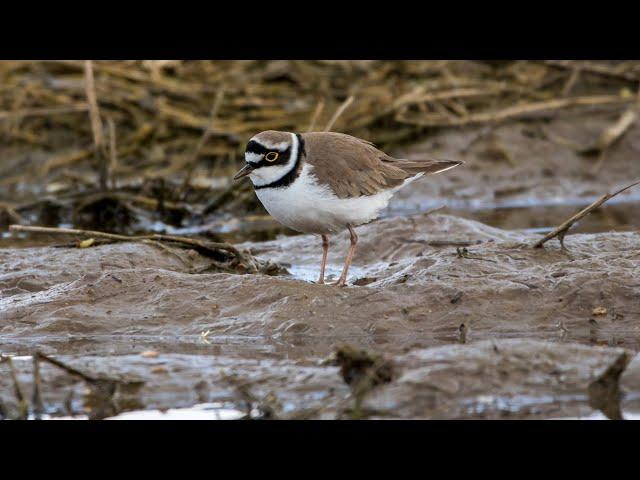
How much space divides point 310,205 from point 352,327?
1.05 meters

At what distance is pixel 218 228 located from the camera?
11102 mm

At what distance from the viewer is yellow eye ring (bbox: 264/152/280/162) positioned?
7.19 metres

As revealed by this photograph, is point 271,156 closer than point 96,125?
Yes

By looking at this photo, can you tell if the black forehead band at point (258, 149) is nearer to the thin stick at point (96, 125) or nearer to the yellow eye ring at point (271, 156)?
the yellow eye ring at point (271, 156)

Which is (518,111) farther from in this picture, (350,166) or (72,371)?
(72,371)

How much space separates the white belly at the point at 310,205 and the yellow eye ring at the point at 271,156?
21cm

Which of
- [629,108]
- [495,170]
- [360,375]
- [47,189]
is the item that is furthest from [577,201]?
[360,375]

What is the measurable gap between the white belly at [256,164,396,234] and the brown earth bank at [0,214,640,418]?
0.47 metres

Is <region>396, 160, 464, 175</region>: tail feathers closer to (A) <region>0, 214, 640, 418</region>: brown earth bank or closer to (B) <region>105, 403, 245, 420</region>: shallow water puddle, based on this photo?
(A) <region>0, 214, 640, 418</region>: brown earth bank

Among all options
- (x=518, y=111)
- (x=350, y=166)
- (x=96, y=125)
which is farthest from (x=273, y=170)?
(x=518, y=111)

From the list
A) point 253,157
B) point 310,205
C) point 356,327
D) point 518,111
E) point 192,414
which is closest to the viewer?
point 192,414

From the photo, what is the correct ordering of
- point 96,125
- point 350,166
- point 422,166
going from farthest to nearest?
point 96,125 → point 422,166 → point 350,166

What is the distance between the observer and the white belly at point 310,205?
7133mm

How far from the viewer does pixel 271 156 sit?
720 cm
